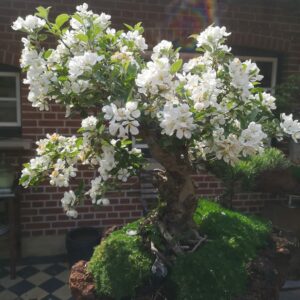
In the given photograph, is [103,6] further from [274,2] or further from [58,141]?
[58,141]

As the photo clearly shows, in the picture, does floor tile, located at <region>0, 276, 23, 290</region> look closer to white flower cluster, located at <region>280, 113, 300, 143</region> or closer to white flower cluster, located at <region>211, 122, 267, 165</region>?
white flower cluster, located at <region>211, 122, 267, 165</region>

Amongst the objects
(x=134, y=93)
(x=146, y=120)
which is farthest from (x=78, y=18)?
(x=146, y=120)

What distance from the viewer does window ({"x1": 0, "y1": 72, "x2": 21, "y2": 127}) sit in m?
3.73

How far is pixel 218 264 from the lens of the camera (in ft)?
5.48

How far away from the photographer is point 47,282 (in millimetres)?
3445

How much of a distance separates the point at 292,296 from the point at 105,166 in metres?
2.40

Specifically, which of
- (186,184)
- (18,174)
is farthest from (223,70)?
(18,174)

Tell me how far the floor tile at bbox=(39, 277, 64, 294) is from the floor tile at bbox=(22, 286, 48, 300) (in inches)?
1.7

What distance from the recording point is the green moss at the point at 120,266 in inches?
65.9

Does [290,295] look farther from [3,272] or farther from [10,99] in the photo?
[10,99]

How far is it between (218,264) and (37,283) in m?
2.34

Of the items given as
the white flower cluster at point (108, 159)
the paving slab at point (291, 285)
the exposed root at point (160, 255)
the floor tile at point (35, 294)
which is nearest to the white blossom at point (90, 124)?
the white flower cluster at point (108, 159)

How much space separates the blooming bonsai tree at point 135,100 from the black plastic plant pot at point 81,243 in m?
1.86

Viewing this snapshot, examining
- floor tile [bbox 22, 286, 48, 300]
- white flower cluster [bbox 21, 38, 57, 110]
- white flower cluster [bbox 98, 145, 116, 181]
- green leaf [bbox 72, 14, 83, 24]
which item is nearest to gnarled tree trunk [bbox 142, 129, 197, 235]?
white flower cluster [bbox 98, 145, 116, 181]
